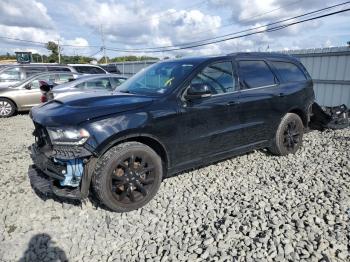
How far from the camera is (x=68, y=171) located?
11.7 ft

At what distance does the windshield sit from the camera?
4.32 m

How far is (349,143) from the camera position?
653 centimetres

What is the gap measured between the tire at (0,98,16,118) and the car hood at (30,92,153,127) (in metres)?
8.26

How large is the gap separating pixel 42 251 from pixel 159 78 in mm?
2622

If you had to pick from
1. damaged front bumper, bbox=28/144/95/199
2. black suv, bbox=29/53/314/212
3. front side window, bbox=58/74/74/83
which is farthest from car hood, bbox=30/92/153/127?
front side window, bbox=58/74/74/83

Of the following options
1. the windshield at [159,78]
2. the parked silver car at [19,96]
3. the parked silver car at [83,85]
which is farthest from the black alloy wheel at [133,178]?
the parked silver car at [19,96]

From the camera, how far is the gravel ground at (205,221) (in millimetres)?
3074

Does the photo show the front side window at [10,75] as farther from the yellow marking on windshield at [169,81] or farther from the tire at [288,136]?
the tire at [288,136]

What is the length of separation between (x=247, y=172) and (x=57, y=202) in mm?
2749

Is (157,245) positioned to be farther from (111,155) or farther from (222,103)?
(222,103)

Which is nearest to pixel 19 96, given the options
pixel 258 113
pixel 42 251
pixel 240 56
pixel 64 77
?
pixel 64 77

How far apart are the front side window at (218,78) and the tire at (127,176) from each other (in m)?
1.21

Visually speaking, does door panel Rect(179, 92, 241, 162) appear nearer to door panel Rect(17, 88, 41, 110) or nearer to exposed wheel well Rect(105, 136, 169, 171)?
exposed wheel well Rect(105, 136, 169, 171)

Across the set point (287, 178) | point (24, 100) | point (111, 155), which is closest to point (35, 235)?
point (111, 155)
